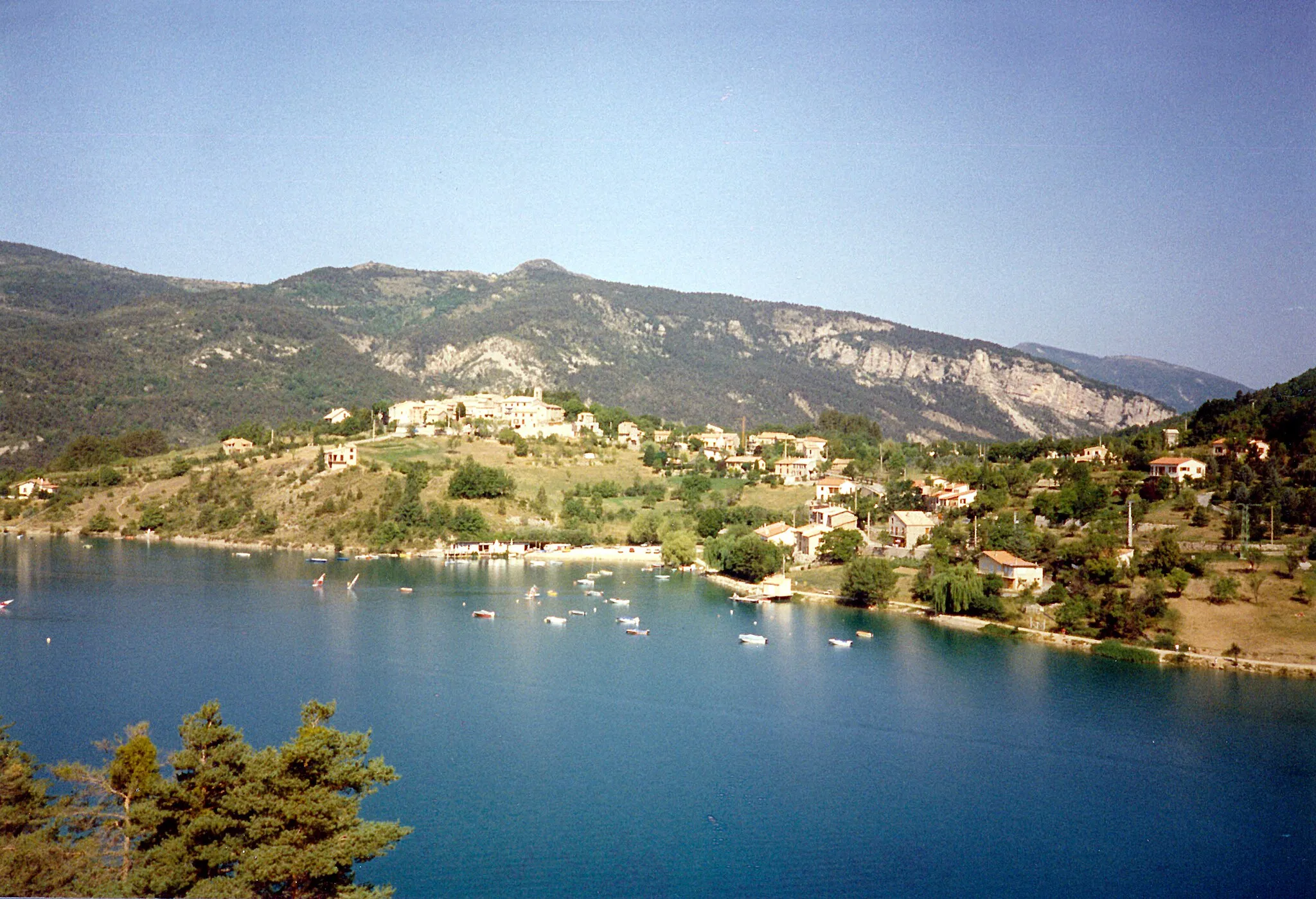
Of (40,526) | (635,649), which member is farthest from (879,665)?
(40,526)

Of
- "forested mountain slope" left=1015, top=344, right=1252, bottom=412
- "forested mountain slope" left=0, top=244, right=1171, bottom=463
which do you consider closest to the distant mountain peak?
"forested mountain slope" left=0, top=244, right=1171, bottom=463

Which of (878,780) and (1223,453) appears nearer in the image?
(878,780)

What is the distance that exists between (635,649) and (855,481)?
678 inches

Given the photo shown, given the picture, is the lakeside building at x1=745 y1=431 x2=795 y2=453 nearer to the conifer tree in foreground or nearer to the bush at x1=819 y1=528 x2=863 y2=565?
the bush at x1=819 y1=528 x2=863 y2=565

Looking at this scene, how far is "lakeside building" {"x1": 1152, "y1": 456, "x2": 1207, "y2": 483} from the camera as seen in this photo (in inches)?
961

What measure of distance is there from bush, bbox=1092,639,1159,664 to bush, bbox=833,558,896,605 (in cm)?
503

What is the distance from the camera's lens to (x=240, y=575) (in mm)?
24531

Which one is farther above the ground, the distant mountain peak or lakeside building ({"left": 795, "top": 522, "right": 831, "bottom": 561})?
the distant mountain peak

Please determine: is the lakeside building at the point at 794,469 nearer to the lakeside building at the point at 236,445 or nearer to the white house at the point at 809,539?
the white house at the point at 809,539

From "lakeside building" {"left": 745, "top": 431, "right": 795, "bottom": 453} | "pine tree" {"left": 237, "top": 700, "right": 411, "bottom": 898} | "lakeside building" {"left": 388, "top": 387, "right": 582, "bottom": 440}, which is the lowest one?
"pine tree" {"left": 237, "top": 700, "right": 411, "bottom": 898}

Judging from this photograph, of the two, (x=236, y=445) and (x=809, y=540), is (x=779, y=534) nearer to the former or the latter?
(x=809, y=540)

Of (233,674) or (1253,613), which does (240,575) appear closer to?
(233,674)

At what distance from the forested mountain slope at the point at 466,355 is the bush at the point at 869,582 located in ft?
120

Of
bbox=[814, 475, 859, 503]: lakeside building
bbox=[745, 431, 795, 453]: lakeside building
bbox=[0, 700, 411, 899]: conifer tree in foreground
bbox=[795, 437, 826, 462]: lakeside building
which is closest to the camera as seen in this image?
bbox=[0, 700, 411, 899]: conifer tree in foreground
